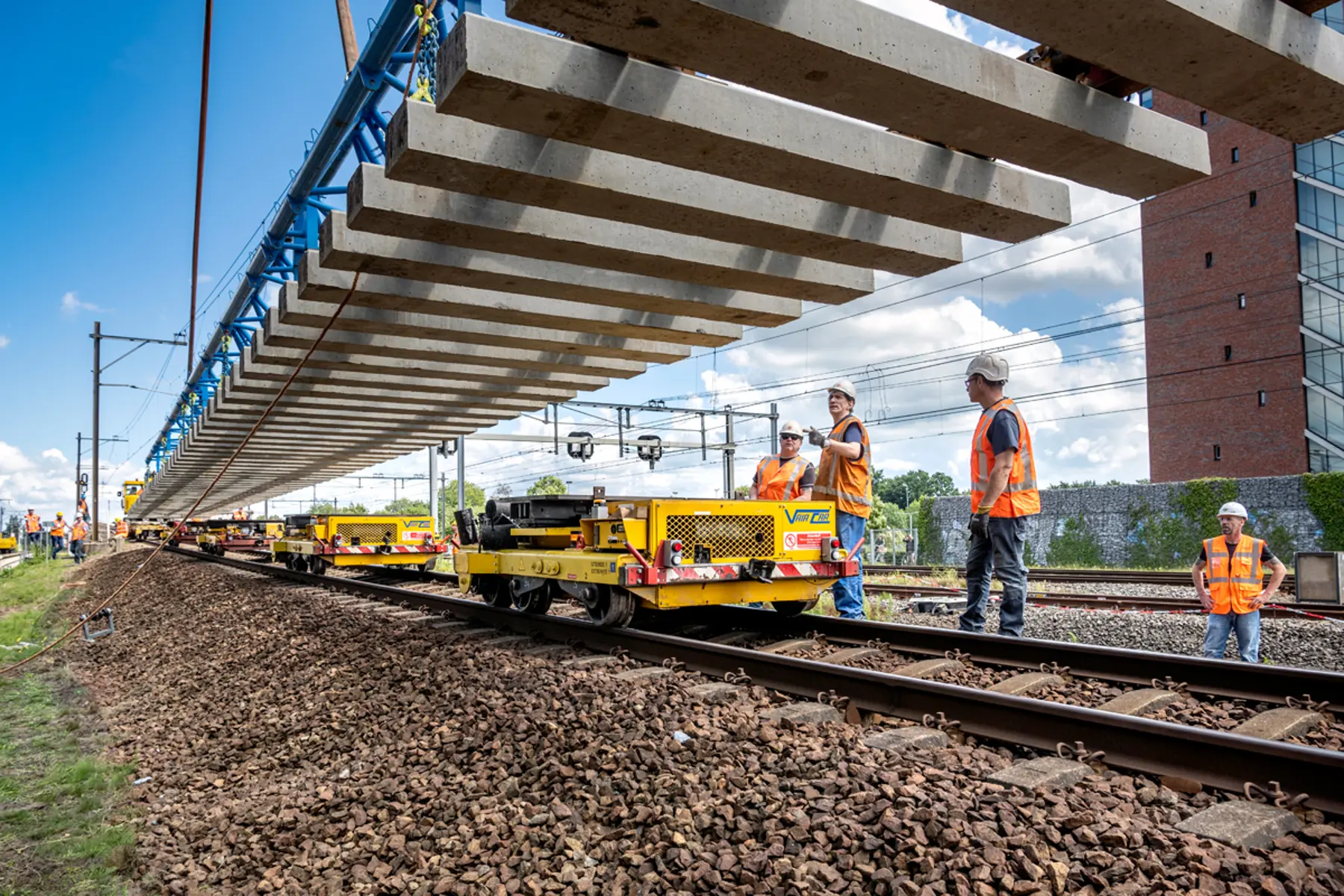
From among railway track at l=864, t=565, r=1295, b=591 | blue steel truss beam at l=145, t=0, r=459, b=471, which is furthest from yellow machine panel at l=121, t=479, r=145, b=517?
railway track at l=864, t=565, r=1295, b=591

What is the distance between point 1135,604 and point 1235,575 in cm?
535

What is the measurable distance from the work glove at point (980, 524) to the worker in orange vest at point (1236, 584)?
224cm

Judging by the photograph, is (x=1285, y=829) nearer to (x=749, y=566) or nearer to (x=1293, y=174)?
(x=749, y=566)

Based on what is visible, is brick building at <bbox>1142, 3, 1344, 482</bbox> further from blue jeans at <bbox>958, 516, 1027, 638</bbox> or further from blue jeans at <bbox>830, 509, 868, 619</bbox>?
blue jeans at <bbox>958, 516, 1027, 638</bbox>

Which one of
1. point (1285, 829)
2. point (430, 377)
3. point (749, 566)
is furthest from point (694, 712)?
point (430, 377)

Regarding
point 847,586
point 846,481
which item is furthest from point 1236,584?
point 846,481

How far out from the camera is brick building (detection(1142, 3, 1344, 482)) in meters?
36.6

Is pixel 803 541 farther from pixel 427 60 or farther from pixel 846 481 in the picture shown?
pixel 427 60

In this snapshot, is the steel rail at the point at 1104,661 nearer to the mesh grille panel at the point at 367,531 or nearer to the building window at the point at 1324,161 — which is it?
the mesh grille panel at the point at 367,531

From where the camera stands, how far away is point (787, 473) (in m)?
8.40

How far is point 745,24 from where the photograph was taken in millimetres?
3918

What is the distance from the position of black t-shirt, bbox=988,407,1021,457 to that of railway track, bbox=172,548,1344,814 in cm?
132

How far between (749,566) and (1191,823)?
3.93 meters

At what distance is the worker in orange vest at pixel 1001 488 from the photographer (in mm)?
5992
